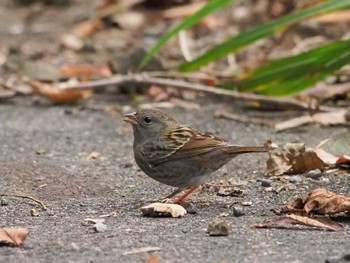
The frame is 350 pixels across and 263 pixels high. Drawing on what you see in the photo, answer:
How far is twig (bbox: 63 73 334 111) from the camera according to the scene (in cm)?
749

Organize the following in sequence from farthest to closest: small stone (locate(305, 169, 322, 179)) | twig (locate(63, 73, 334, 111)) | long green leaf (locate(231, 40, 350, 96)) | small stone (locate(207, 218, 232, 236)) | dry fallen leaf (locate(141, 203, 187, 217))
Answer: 1. twig (locate(63, 73, 334, 111))
2. long green leaf (locate(231, 40, 350, 96))
3. small stone (locate(305, 169, 322, 179))
4. dry fallen leaf (locate(141, 203, 187, 217))
5. small stone (locate(207, 218, 232, 236))

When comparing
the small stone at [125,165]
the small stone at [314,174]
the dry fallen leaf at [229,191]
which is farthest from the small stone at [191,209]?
the small stone at [125,165]

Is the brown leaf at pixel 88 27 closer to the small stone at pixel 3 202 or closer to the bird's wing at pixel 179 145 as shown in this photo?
the bird's wing at pixel 179 145

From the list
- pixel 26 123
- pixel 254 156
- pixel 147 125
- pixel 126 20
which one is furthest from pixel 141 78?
pixel 126 20

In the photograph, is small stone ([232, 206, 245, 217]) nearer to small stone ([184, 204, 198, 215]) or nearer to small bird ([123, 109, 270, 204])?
small stone ([184, 204, 198, 215])

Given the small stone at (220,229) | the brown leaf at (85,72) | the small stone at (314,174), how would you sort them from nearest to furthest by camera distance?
the small stone at (220,229)
the small stone at (314,174)
the brown leaf at (85,72)

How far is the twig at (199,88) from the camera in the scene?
24.6ft

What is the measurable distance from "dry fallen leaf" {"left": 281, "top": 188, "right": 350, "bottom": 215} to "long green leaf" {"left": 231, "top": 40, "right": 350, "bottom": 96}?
2251 mm

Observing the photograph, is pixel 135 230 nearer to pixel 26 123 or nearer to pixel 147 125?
pixel 147 125

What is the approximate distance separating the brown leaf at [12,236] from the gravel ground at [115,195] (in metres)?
0.04

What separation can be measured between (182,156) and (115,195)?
46 cm

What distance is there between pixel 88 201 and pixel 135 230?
2.76 ft

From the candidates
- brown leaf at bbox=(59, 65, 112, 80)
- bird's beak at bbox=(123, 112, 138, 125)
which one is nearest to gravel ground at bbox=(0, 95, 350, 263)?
bird's beak at bbox=(123, 112, 138, 125)

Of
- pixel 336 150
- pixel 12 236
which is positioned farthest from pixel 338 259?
pixel 336 150
